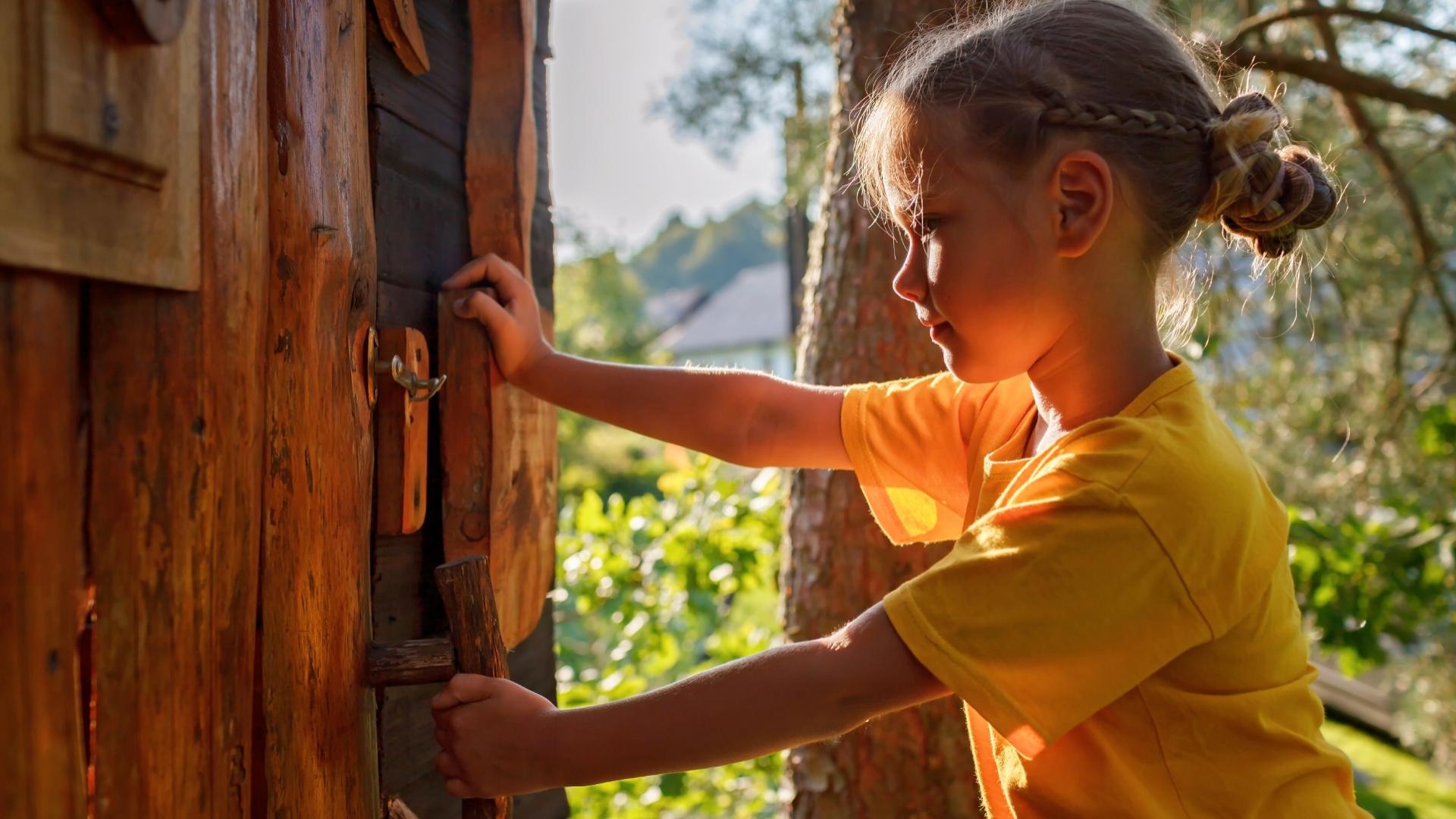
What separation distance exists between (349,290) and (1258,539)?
1.22m

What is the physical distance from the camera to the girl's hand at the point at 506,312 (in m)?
1.70

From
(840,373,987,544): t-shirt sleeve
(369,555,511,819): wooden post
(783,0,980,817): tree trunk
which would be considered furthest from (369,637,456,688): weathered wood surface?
(783,0,980,817): tree trunk

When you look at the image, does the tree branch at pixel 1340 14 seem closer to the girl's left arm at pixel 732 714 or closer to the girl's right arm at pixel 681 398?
the girl's right arm at pixel 681 398

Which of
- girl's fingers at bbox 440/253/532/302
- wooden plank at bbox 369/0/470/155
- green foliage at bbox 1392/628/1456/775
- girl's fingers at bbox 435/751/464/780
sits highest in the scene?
wooden plank at bbox 369/0/470/155

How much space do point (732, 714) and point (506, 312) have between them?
80cm

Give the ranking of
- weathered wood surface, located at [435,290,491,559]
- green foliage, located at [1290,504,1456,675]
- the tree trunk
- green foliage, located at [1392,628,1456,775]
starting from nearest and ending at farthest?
weathered wood surface, located at [435,290,491,559]
the tree trunk
green foliage, located at [1290,504,1456,675]
green foliage, located at [1392,628,1456,775]

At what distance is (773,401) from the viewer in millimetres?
1907

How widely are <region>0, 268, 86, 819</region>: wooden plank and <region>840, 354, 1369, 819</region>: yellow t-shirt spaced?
828mm

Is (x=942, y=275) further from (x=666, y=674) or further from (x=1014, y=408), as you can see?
(x=666, y=674)

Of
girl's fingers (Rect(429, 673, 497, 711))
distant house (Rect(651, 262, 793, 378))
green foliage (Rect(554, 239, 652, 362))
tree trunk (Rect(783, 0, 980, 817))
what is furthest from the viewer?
distant house (Rect(651, 262, 793, 378))

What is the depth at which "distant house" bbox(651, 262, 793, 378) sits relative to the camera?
106ft

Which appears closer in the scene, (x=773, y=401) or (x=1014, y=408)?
(x=1014, y=408)

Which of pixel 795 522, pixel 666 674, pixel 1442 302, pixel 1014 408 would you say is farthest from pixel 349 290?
pixel 1442 302

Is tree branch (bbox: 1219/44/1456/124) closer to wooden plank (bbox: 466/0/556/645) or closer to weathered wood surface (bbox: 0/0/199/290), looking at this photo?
wooden plank (bbox: 466/0/556/645)
